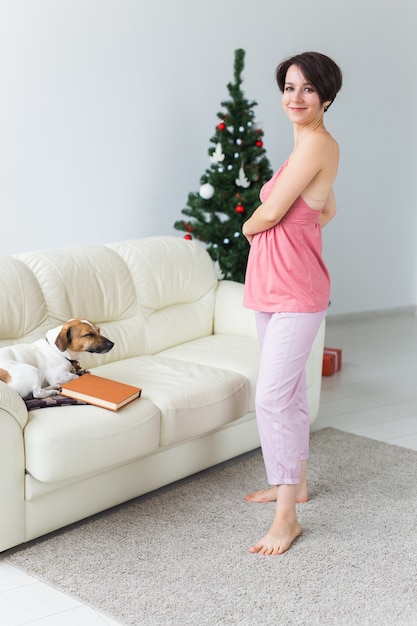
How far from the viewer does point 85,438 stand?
2.62 metres

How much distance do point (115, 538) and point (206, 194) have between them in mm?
2581

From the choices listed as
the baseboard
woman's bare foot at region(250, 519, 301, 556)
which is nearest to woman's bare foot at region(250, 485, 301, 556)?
woman's bare foot at region(250, 519, 301, 556)

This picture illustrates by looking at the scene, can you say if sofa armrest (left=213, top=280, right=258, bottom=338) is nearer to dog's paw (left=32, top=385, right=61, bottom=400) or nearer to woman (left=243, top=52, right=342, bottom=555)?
woman (left=243, top=52, right=342, bottom=555)

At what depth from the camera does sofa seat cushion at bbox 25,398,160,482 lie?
254cm

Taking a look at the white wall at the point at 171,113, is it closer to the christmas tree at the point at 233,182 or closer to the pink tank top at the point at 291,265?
the christmas tree at the point at 233,182

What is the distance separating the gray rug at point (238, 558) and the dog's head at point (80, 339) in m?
0.61

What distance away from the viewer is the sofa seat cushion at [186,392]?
2.97 m

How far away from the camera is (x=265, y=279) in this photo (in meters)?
2.66

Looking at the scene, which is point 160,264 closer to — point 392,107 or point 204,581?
point 204,581

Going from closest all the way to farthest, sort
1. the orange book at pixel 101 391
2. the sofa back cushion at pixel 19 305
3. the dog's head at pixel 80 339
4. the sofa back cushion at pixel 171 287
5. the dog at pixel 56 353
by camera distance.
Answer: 1. the orange book at pixel 101 391
2. the dog at pixel 56 353
3. the dog's head at pixel 80 339
4. the sofa back cushion at pixel 19 305
5. the sofa back cushion at pixel 171 287

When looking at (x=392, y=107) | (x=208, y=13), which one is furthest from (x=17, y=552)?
(x=392, y=107)

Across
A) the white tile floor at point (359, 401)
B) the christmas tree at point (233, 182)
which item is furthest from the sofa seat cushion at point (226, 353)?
the christmas tree at point (233, 182)

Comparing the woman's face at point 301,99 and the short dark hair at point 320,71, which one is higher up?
the short dark hair at point 320,71

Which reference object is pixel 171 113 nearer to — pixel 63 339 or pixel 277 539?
pixel 63 339
